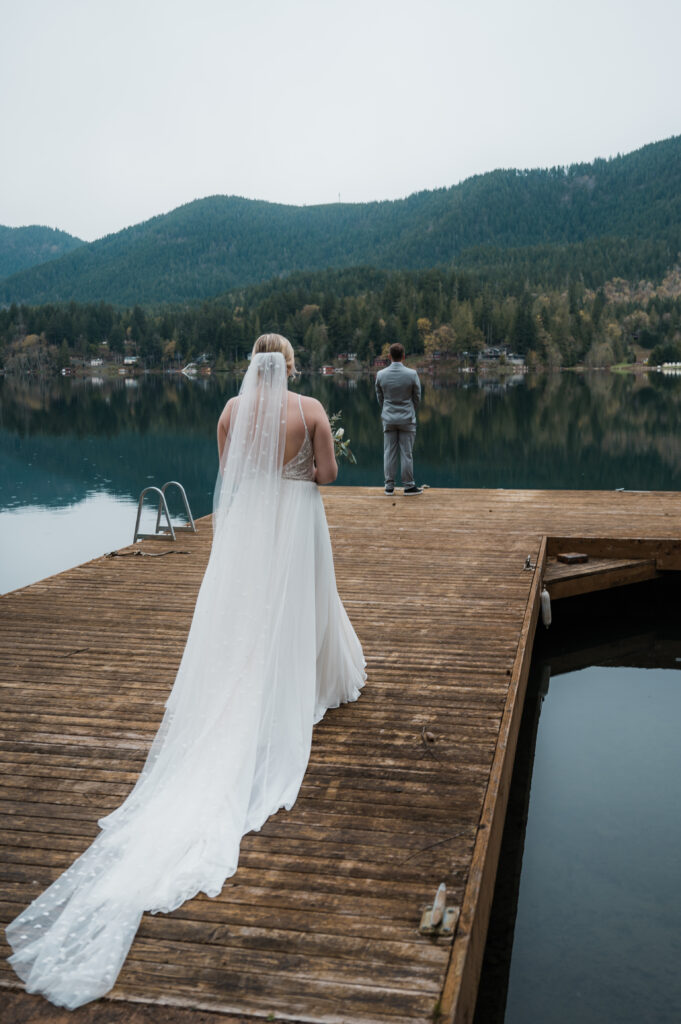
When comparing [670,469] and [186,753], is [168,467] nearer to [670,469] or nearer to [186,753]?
[670,469]

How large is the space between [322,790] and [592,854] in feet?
6.59

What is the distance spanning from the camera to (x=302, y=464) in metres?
4.42

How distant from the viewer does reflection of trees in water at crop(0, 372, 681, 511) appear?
78.0 ft

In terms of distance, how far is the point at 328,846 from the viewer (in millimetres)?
3311

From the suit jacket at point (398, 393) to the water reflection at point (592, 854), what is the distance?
4.89 m

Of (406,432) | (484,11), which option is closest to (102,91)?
(484,11)

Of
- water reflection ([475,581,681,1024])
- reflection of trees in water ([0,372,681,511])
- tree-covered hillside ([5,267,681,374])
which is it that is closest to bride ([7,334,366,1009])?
water reflection ([475,581,681,1024])

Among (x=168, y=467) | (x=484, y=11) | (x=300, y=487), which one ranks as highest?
(x=484, y=11)

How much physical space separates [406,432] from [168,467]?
1597cm

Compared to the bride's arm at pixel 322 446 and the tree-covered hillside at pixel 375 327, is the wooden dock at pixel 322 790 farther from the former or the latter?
the tree-covered hillside at pixel 375 327

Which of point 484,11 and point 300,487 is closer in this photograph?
point 300,487

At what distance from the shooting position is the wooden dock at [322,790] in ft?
8.36

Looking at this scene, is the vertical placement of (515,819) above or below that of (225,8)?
below

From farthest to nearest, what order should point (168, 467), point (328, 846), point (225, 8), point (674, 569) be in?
1. point (225, 8)
2. point (168, 467)
3. point (674, 569)
4. point (328, 846)
